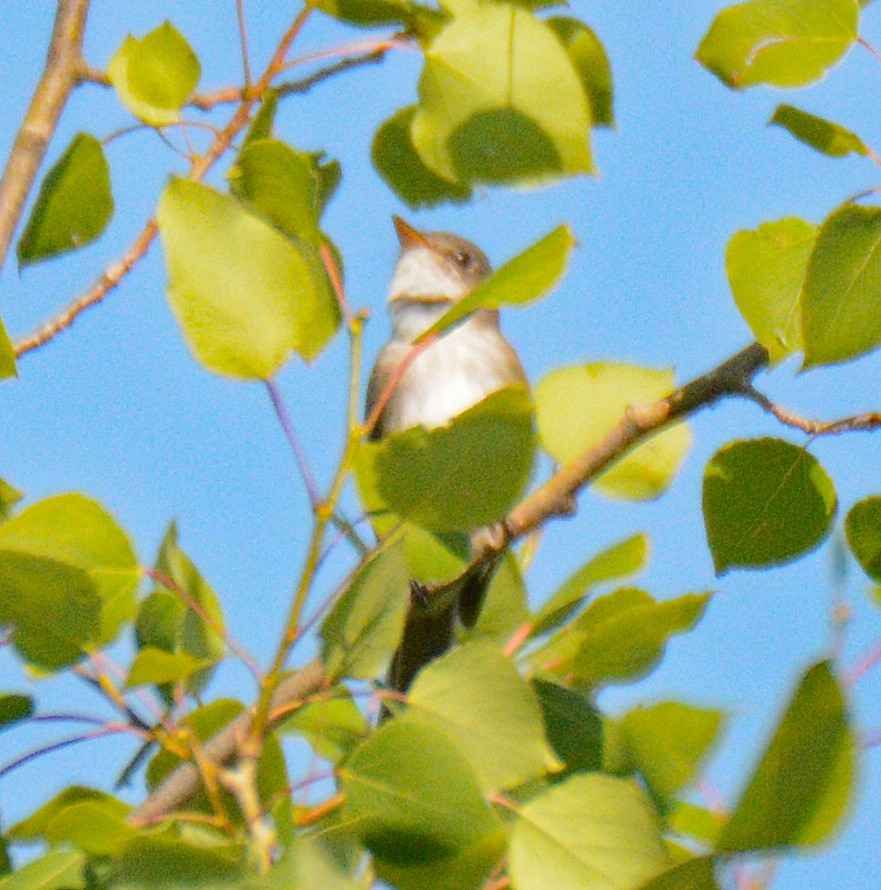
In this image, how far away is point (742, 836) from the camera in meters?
1.21

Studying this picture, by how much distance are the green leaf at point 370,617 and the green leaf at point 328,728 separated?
43cm

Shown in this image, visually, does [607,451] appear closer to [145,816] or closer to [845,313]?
[845,313]

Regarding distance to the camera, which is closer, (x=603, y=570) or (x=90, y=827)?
(x=90, y=827)

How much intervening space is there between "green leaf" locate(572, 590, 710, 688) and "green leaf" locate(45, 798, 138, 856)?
57 cm

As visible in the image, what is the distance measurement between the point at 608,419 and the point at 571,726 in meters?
0.64

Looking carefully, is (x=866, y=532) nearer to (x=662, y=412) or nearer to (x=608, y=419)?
(x=662, y=412)

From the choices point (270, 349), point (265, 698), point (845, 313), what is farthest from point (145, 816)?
point (845, 313)

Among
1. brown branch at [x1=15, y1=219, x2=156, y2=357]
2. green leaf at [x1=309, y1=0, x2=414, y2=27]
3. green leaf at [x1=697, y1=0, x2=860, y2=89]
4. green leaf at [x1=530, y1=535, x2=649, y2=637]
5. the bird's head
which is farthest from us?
the bird's head

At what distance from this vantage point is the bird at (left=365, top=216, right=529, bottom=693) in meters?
4.90

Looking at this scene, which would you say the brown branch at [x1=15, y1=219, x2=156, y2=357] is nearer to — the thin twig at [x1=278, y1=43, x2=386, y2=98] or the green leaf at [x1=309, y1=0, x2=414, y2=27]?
the thin twig at [x1=278, y1=43, x2=386, y2=98]

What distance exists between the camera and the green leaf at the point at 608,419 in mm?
2193

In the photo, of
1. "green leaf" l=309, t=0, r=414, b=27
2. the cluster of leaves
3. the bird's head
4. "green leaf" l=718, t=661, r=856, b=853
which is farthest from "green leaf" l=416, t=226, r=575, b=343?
the bird's head


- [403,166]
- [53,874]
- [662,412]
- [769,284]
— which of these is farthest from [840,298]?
[53,874]

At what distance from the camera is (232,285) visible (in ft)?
5.11
